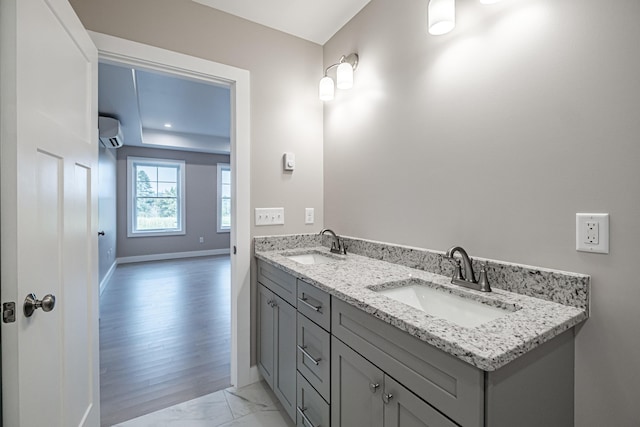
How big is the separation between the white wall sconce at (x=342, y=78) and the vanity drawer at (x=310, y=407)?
67.8 inches

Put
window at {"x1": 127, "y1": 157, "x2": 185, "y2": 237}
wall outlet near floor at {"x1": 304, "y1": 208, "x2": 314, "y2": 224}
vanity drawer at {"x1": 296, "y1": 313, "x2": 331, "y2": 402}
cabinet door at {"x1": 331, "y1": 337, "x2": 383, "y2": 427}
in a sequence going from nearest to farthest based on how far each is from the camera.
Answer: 1. cabinet door at {"x1": 331, "y1": 337, "x2": 383, "y2": 427}
2. vanity drawer at {"x1": 296, "y1": 313, "x2": 331, "y2": 402}
3. wall outlet near floor at {"x1": 304, "y1": 208, "x2": 314, "y2": 224}
4. window at {"x1": 127, "y1": 157, "x2": 185, "y2": 237}

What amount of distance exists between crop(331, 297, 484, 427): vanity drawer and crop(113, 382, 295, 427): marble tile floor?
98 centimetres

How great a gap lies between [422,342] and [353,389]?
0.43 meters

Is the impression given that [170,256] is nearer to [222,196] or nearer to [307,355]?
[222,196]

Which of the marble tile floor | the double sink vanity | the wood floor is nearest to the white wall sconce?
the double sink vanity

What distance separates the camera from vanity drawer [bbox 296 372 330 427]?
4.03 ft

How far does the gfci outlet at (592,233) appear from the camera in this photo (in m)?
0.89

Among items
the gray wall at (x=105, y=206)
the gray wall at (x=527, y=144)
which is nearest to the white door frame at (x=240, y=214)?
the gray wall at (x=527, y=144)

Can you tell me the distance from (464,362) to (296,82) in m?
2.07

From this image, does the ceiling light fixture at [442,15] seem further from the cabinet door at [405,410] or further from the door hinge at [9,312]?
the door hinge at [9,312]

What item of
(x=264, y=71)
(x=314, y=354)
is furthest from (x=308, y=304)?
(x=264, y=71)

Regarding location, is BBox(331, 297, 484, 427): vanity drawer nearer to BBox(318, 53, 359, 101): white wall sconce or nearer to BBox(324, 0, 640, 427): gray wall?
BBox(324, 0, 640, 427): gray wall

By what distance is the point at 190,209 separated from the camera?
21.6 ft

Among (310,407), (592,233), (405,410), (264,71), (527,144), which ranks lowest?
(310,407)
